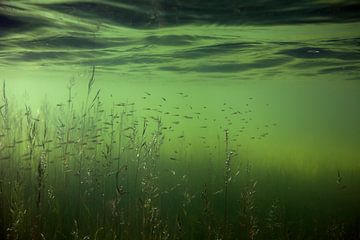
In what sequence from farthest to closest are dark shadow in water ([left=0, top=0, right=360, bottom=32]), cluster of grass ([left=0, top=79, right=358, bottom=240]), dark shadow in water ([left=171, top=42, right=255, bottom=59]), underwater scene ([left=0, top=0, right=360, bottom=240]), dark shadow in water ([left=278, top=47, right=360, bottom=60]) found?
1. dark shadow in water ([left=278, top=47, right=360, bottom=60])
2. dark shadow in water ([left=171, top=42, right=255, bottom=59])
3. dark shadow in water ([left=0, top=0, right=360, bottom=32])
4. underwater scene ([left=0, top=0, right=360, bottom=240])
5. cluster of grass ([left=0, top=79, right=358, bottom=240])

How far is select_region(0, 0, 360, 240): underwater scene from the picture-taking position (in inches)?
299

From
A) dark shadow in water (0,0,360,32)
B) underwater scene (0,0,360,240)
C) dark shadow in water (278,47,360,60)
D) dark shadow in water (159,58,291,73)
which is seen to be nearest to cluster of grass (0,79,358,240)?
underwater scene (0,0,360,240)

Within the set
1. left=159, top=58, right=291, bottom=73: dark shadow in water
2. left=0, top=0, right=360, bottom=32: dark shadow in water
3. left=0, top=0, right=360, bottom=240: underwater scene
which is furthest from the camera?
left=159, top=58, right=291, bottom=73: dark shadow in water

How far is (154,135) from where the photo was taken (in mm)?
7250

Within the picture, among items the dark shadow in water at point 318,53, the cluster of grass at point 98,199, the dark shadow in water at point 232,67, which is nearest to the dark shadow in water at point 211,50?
the dark shadow in water at point 318,53

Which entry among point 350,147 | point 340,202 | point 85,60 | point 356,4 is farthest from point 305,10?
point 350,147

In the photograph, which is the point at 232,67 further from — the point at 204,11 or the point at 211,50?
the point at 204,11

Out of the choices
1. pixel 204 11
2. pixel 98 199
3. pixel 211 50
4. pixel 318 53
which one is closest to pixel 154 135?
pixel 98 199

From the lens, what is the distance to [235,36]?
39.0ft

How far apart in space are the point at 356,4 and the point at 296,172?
991 cm

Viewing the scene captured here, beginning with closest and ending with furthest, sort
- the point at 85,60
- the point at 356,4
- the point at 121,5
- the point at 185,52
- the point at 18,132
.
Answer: the point at 356,4
the point at 121,5
the point at 18,132
the point at 185,52
the point at 85,60

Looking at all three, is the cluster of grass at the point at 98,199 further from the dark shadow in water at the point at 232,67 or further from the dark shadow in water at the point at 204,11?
the dark shadow in water at the point at 232,67

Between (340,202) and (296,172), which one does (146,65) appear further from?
(340,202)

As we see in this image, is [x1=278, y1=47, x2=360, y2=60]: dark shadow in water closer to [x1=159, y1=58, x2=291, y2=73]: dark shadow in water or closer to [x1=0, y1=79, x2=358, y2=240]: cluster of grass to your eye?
[x1=159, y1=58, x2=291, y2=73]: dark shadow in water
